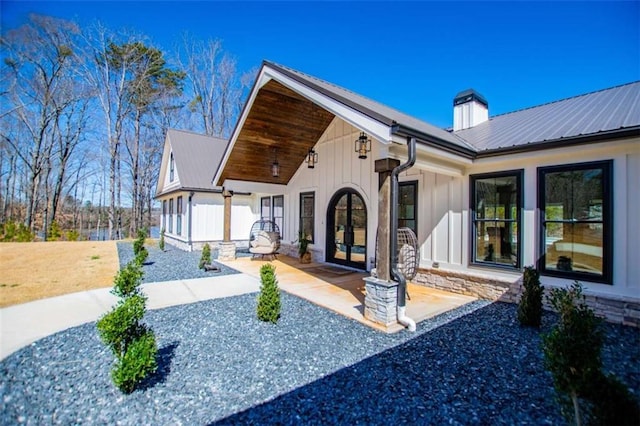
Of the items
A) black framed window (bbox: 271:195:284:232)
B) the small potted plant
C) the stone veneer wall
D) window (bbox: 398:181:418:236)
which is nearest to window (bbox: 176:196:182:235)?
black framed window (bbox: 271:195:284:232)

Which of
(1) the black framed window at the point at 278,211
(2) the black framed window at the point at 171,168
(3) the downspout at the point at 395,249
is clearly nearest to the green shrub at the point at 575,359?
(3) the downspout at the point at 395,249

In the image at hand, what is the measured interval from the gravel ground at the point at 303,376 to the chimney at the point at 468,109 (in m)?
5.74

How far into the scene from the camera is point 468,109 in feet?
26.7

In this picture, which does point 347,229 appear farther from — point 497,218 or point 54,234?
point 54,234

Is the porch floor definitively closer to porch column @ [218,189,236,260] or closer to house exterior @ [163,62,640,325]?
house exterior @ [163,62,640,325]

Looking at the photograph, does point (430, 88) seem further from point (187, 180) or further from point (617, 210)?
point (187, 180)

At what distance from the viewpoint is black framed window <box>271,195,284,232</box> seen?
446 inches

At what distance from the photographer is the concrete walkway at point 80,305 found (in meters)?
3.88

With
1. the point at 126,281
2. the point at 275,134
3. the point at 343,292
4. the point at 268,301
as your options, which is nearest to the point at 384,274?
the point at 268,301

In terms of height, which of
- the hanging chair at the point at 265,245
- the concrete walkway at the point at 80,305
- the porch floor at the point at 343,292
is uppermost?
the hanging chair at the point at 265,245

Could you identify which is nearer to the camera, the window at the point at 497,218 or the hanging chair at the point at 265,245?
the window at the point at 497,218

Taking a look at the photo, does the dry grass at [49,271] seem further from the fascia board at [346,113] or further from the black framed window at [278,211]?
the fascia board at [346,113]

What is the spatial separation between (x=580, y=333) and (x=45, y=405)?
13.8ft

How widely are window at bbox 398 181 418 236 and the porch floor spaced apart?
140 cm
